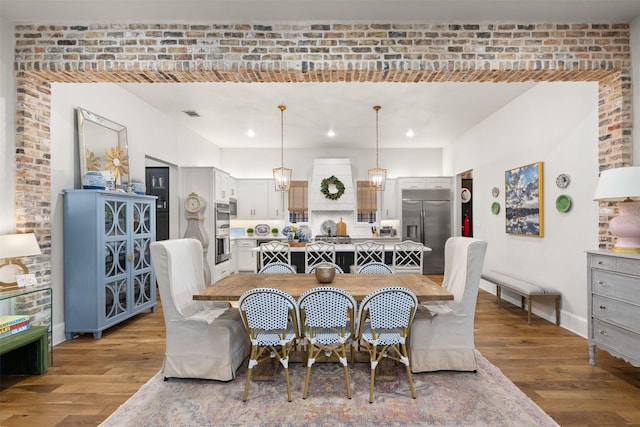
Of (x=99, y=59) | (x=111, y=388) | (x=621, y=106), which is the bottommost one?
(x=111, y=388)

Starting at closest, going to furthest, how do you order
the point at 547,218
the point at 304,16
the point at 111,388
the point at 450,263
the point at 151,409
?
the point at 151,409 < the point at 111,388 < the point at 304,16 < the point at 450,263 < the point at 547,218

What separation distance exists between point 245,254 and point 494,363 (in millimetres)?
5860

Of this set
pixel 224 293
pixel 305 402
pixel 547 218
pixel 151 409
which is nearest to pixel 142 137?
pixel 224 293

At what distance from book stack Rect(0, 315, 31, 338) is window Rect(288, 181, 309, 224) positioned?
5.94 metres

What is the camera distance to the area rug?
2.31m

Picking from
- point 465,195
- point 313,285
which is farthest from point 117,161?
point 465,195

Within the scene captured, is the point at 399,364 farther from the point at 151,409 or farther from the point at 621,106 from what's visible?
the point at 621,106

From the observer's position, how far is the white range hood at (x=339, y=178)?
825cm

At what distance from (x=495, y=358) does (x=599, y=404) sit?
0.87m

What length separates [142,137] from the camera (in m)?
5.25

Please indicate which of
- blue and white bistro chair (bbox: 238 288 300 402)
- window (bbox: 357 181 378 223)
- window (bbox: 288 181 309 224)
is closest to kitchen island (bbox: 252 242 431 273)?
blue and white bistro chair (bbox: 238 288 300 402)

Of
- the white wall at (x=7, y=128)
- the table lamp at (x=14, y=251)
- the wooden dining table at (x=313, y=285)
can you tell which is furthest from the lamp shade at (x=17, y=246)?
the wooden dining table at (x=313, y=285)

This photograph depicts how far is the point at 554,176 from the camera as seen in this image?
436cm

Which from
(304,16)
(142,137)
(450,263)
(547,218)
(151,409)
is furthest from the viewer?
(142,137)
